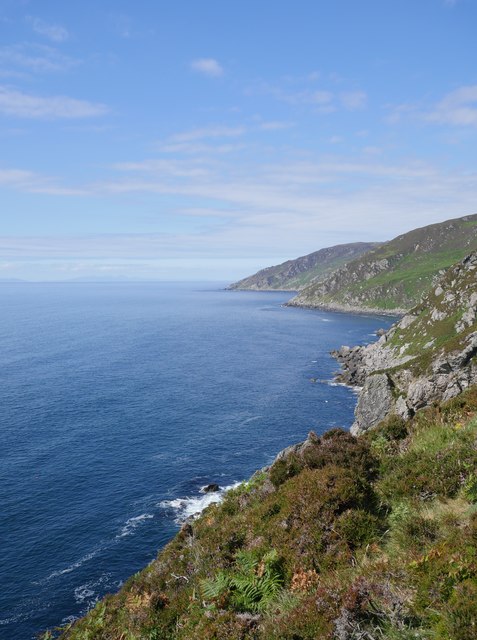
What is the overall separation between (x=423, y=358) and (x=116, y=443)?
5317cm

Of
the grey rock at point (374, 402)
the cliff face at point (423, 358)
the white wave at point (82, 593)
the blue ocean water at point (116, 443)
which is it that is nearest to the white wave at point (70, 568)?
the blue ocean water at point (116, 443)

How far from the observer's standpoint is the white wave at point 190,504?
52.5 m

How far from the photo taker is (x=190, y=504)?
181 ft

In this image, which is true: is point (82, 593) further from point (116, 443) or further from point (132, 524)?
point (116, 443)

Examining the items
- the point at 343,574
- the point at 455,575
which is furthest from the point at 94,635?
the point at 455,575

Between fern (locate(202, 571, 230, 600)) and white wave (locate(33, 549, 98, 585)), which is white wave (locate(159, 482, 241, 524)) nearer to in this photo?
white wave (locate(33, 549, 98, 585))

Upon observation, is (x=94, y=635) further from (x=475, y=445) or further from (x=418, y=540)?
(x=475, y=445)

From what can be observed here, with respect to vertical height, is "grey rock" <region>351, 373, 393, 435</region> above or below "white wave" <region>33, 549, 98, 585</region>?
above

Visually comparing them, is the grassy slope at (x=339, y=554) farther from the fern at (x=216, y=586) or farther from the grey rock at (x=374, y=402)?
the grey rock at (x=374, y=402)

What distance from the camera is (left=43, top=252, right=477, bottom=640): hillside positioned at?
9.16m

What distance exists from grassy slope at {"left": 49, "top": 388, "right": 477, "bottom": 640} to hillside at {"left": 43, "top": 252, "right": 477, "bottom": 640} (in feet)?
0.13

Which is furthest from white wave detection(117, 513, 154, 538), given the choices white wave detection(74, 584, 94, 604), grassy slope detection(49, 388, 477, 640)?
grassy slope detection(49, 388, 477, 640)

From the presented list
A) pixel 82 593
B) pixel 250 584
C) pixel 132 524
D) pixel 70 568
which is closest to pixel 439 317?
pixel 132 524

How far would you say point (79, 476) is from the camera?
61.1 m
